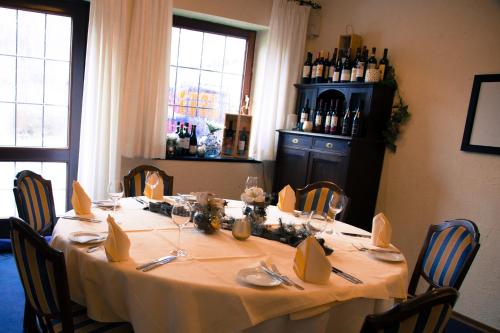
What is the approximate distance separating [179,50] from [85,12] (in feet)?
2.87

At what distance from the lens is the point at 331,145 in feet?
10.6

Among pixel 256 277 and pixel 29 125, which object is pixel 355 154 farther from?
pixel 29 125

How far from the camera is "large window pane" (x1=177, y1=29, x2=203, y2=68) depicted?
369cm

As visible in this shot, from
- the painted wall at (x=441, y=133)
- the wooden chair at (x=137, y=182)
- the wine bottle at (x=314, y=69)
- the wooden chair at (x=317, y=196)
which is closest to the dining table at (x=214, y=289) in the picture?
the wooden chair at (x=137, y=182)

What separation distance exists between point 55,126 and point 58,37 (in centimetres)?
75

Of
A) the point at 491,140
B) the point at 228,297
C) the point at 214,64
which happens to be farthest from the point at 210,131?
the point at 228,297

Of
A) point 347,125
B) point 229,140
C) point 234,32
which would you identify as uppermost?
point 234,32

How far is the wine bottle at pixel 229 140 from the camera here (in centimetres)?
393

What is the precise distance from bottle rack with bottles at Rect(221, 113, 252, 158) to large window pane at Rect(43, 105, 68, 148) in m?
1.48

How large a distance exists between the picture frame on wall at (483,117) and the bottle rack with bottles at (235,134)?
2020mm

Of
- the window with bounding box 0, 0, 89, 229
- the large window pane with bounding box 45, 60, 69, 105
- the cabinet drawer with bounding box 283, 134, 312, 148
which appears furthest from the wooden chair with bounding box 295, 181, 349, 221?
the large window pane with bounding box 45, 60, 69, 105

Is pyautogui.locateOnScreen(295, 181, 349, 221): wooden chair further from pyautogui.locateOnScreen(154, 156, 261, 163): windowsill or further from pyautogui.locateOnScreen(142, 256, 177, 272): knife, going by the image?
pyautogui.locateOnScreen(142, 256, 177, 272): knife

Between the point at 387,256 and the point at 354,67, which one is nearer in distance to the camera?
the point at 387,256

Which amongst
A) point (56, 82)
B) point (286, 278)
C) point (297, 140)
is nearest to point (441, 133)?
point (297, 140)
